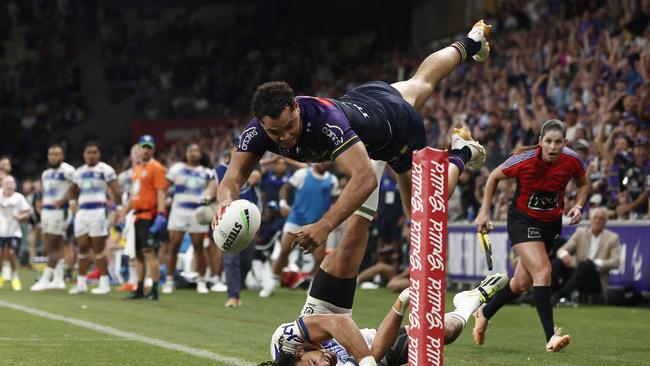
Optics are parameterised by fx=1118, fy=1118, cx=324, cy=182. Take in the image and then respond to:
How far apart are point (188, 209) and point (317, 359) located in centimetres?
1220

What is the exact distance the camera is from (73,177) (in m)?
19.1

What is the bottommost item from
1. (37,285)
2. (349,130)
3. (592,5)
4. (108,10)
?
(37,285)

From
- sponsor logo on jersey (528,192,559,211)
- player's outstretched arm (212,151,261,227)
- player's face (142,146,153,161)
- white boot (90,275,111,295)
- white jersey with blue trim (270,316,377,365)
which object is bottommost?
white boot (90,275,111,295)

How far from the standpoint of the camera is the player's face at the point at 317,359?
24.0 feet

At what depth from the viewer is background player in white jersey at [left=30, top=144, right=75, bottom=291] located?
1952 cm

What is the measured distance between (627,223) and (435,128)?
314 inches

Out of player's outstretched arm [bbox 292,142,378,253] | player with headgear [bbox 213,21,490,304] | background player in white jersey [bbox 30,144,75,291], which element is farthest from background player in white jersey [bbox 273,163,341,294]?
player's outstretched arm [bbox 292,142,378,253]

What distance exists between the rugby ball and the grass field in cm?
218

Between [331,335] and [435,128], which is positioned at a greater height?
[435,128]

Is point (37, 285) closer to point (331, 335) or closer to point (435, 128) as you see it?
point (435, 128)

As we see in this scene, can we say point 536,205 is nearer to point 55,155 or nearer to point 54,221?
point 55,155

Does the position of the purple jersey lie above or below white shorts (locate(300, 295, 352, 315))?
above

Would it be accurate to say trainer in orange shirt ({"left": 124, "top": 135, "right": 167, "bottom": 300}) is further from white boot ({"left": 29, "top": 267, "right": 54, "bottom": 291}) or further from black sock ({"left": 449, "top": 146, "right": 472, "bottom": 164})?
black sock ({"left": 449, "top": 146, "right": 472, "bottom": 164})

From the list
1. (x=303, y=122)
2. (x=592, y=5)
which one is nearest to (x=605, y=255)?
(x=592, y=5)
